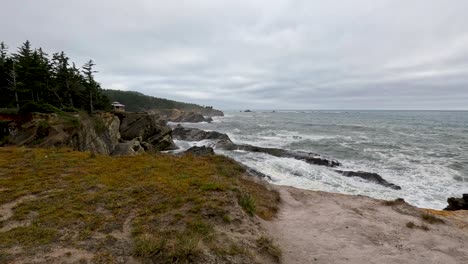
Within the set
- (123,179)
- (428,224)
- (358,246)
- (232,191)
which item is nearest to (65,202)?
(123,179)

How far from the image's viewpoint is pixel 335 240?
26.2 feet

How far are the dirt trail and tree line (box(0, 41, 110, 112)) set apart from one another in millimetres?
26187

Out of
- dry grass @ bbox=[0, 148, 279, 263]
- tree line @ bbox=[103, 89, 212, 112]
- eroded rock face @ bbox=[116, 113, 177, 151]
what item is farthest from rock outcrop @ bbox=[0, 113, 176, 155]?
tree line @ bbox=[103, 89, 212, 112]

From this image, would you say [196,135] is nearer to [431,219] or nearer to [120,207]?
[120,207]

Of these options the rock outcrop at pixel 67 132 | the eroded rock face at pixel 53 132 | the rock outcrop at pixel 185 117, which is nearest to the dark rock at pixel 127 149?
the rock outcrop at pixel 67 132

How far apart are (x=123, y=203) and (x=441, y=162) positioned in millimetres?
35237

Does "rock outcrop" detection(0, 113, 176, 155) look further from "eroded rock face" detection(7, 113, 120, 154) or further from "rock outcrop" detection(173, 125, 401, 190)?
"rock outcrop" detection(173, 125, 401, 190)

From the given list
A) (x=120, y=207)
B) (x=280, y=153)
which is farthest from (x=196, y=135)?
(x=120, y=207)

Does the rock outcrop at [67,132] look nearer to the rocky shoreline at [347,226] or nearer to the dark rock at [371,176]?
the rocky shoreline at [347,226]

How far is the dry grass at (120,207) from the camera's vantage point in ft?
19.0

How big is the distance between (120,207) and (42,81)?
2927 cm

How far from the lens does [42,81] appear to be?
29.0m

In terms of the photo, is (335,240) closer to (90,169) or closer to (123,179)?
(123,179)

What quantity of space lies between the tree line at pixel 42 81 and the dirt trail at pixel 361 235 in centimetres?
2619
